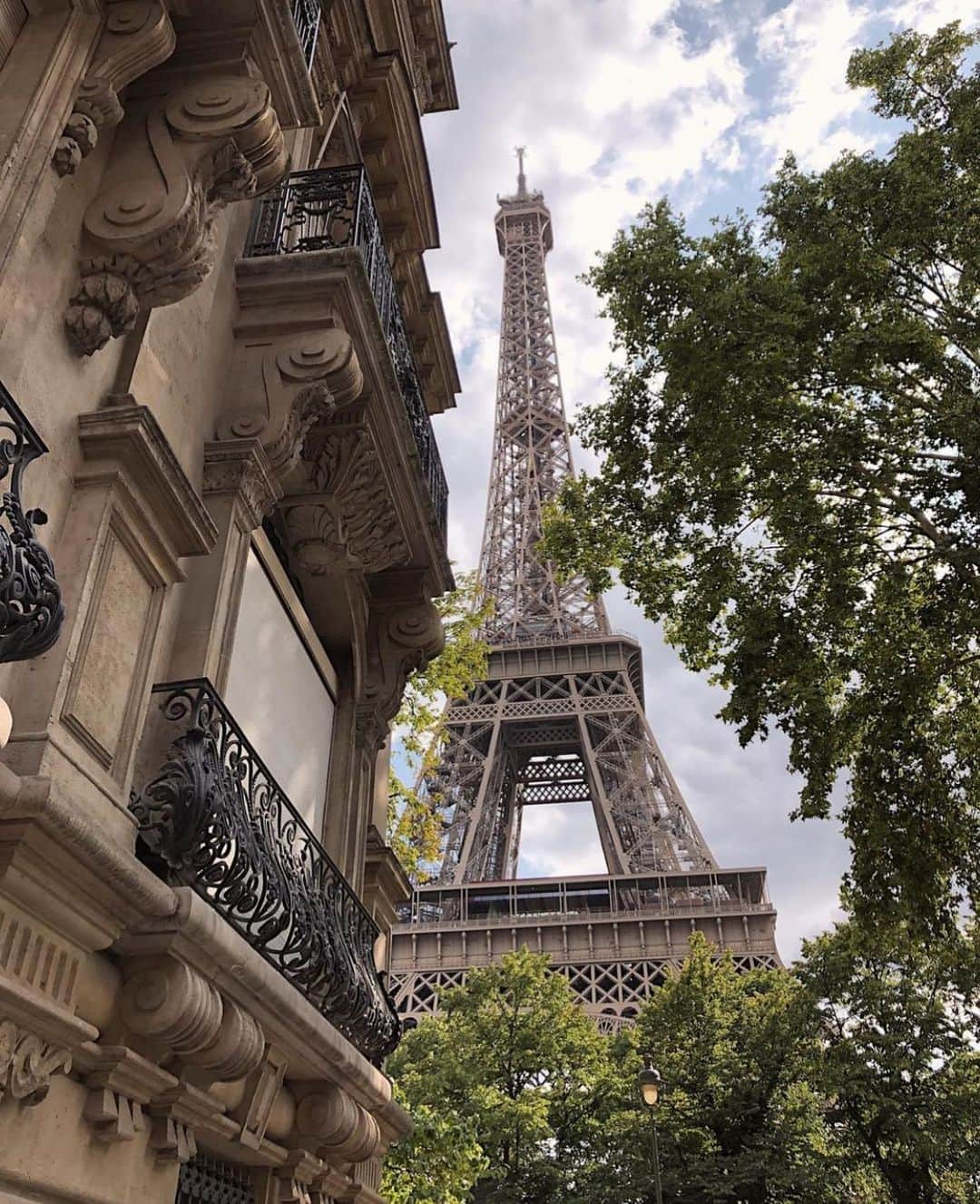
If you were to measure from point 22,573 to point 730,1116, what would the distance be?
2631 cm

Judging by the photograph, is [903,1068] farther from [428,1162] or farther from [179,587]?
[179,587]

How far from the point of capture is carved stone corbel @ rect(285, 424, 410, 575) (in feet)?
27.7

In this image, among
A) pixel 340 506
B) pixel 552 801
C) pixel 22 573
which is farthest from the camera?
pixel 552 801

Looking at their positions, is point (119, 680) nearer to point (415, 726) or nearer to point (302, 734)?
point (302, 734)

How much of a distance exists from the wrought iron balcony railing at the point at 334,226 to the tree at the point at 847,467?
5476mm

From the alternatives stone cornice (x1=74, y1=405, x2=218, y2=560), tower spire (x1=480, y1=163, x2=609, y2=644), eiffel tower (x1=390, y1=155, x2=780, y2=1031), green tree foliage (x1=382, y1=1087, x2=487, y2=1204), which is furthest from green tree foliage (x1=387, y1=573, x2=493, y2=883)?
tower spire (x1=480, y1=163, x2=609, y2=644)

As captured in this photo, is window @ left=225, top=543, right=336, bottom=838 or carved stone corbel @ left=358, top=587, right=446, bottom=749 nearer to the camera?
window @ left=225, top=543, right=336, bottom=838

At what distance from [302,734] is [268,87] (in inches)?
190

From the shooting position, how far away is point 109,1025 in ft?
15.6

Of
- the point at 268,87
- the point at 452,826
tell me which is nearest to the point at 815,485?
the point at 268,87

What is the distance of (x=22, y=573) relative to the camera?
12.9ft

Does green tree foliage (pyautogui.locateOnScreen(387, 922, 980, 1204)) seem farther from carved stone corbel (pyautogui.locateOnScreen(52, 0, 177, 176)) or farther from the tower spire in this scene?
the tower spire

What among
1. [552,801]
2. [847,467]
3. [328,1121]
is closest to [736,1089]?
[847,467]

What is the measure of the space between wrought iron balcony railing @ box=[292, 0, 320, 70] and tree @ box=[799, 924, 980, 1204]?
803 inches
